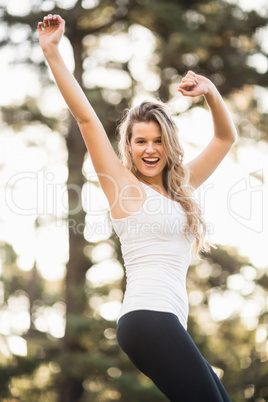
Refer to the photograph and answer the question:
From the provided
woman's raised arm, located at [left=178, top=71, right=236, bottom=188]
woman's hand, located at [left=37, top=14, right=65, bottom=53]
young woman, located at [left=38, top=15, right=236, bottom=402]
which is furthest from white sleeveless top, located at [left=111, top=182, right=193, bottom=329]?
woman's hand, located at [left=37, top=14, right=65, bottom=53]

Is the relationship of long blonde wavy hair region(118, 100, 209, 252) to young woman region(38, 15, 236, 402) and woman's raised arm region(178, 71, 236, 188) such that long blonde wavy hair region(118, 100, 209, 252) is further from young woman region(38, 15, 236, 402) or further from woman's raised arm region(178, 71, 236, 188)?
woman's raised arm region(178, 71, 236, 188)

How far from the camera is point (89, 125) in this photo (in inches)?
79.7

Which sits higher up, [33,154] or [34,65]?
[34,65]

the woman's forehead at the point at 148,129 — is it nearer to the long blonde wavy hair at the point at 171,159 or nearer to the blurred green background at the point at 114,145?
the long blonde wavy hair at the point at 171,159

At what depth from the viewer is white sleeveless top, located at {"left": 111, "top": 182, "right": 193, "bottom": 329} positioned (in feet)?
6.27

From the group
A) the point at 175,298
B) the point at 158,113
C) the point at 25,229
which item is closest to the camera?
the point at 175,298

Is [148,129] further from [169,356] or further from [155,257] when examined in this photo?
[169,356]

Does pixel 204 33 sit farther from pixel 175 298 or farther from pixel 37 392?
pixel 175 298

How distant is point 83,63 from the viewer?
955cm

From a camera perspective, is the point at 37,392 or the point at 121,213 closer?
the point at 121,213

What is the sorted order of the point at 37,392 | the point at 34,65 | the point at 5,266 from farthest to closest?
the point at 5,266
the point at 37,392
the point at 34,65

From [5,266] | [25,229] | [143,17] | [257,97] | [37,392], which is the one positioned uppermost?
[143,17]

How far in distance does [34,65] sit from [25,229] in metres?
4.42

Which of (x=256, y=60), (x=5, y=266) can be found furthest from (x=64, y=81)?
(x=5, y=266)
